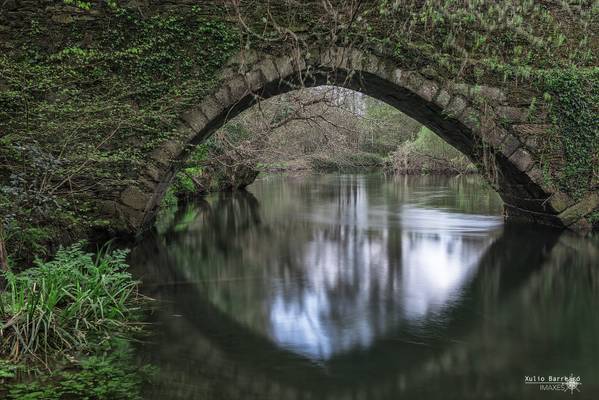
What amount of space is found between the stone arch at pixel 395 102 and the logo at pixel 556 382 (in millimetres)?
4652

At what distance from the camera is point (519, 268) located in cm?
668

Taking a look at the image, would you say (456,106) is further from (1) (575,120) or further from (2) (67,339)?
(2) (67,339)

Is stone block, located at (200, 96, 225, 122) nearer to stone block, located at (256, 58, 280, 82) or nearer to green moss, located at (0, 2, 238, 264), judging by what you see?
green moss, located at (0, 2, 238, 264)

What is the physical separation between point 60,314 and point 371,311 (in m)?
2.68

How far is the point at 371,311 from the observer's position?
4859mm

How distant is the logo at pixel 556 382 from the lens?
3137 mm

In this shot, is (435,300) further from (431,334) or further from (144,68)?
(144,68)

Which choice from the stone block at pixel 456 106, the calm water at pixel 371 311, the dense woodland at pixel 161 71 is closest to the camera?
the calm water at pixel 371 311

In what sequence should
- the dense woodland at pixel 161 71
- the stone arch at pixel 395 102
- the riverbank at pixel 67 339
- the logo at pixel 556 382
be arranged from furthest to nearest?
the stone arch at pixel 395 102, the dense woodland at pixel 161 71, the logo at pixel 556 382, the riverbank at pixel 67 339

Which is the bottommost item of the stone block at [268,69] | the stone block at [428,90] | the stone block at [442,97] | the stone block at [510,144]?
the stone block at [510,144]

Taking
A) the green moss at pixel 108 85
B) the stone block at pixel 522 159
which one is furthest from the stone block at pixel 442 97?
the green moss at pixel 108 85

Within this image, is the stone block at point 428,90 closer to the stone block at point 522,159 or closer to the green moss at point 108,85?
the stone block at point 522,159

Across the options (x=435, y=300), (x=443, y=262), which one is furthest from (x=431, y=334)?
(x=443, y=262)

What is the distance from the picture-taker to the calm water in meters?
3.29
